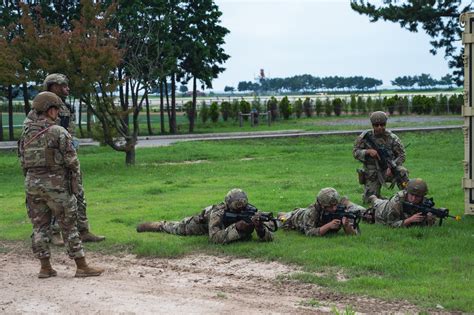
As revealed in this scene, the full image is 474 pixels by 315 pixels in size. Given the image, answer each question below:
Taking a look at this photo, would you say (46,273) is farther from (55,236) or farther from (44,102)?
(55,236)

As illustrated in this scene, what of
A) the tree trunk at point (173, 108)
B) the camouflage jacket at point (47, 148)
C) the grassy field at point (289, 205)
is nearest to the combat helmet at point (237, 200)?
the grassy field at point (289, 205)

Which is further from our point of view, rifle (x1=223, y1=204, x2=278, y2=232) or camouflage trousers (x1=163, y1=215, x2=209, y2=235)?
camouflage trousers (x1=163, y1=215, x2=209, y2=235)

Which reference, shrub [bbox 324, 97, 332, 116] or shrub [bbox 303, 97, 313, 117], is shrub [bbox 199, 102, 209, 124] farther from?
shrub [bbox 324, 97, 332, 116]

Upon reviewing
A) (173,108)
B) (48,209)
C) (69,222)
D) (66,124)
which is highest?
(66,124)

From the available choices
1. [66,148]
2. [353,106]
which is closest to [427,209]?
[66,148]

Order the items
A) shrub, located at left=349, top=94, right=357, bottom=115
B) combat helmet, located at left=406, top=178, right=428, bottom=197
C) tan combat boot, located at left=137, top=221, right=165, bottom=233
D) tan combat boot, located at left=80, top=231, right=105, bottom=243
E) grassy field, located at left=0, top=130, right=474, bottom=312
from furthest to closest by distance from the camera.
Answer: shrub, located at left=349, top=94, right=357, bottom=115 → tan combat boot, located at left=137, top=221, right=165, bottom=233 → tan combat boot, located at left=80, top=231, right=105, bottom=243 → combat helmet, located at left=406, top=178, right=428, bottom=197 → grassy field, located at left=0, top=130, right=474, bottom=312

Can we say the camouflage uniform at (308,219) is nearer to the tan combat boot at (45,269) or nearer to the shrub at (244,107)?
the tan combat boot at (45,269)

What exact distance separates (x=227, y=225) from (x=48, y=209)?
238cm

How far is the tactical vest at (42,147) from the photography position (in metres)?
8.45

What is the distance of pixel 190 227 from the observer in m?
10.8

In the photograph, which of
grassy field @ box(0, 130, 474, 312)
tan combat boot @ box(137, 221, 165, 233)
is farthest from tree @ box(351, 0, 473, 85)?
tan combat boot @ box(137, 221, 165, 233)

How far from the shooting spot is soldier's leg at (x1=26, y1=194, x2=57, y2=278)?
8617 mm

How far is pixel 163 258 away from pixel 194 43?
29.1 metres

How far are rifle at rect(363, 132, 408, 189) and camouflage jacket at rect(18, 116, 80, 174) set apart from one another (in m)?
5.93
